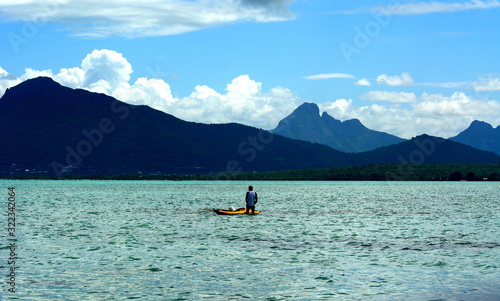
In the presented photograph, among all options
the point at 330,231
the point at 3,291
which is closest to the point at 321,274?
the point at 3,291

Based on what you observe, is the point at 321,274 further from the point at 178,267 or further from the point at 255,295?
the point at 178,267

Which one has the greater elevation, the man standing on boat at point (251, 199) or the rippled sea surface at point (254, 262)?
the man standing on boat at point (251, 199)

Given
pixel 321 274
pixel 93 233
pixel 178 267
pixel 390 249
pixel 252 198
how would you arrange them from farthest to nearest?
pixel 252 198 < pixel 93 233 < pixel 390 249 < pixel 178 267 < pixel 321 274

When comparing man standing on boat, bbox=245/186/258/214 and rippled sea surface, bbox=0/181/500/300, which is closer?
rippled sea surface, bbox=0/181/500/300

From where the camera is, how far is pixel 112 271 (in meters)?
33.8

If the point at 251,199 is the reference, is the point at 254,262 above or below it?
below

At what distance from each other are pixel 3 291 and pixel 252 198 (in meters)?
46.7

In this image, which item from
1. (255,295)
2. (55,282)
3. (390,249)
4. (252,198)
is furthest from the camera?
(252,198)

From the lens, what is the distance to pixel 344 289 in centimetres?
2869

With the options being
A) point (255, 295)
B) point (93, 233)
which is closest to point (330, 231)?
point (93, 233)

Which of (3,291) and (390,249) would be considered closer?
(3,291)

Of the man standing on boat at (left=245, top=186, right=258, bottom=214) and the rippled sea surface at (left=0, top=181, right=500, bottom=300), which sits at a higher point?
the man standing on boat at (left=245, top=186, right=258, bottom=214)

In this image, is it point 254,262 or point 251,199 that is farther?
point 251,199

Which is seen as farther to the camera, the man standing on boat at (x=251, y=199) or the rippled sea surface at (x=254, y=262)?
the man standing on boat at (x=251, y=199)
